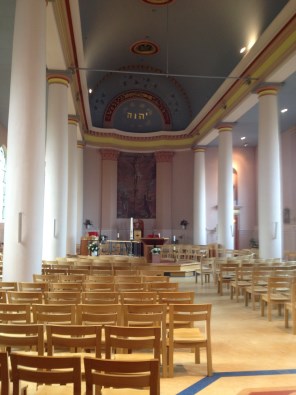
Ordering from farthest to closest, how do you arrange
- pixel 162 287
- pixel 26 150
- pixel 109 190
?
1. pixel 109 190
2. pixel 26 150
3. pixel 162 287

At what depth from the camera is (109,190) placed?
2584 cm

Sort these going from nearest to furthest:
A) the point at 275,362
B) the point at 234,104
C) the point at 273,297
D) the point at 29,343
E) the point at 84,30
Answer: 1. the point at 29,343
2. the point at 275,362
3. the point at 273,297
4. the point at 84,30
5. the point at 234,104

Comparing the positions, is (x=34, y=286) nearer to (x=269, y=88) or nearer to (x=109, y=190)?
(x=269, y=88)

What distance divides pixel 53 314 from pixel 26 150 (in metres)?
4.99

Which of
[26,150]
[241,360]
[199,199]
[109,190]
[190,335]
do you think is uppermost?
[109,190]

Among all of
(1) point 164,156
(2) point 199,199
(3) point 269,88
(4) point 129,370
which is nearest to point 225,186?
(2) point 199,199

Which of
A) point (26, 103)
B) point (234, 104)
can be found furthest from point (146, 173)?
point (26, 103)

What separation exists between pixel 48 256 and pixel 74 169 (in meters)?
6.86

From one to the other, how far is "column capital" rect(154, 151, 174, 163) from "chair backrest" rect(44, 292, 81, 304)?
69.5 ft

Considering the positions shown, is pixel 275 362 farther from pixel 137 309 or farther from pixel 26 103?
pixel 26 103

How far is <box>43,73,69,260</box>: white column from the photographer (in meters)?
13.4

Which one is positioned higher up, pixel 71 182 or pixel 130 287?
pixel 71 182

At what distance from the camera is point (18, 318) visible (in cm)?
459

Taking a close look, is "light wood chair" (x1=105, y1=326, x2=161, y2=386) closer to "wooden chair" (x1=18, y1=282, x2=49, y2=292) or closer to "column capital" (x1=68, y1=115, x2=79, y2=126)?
"wooden chair" (x1=18, y1=282, x2=49, y2=292)
